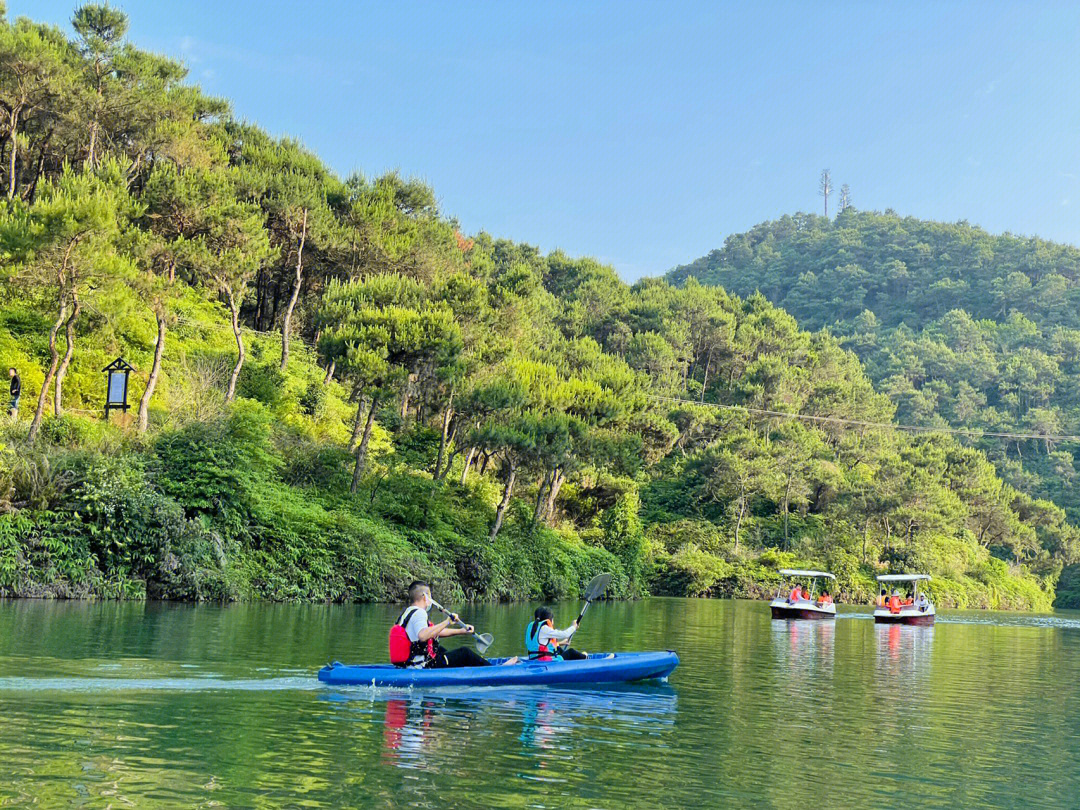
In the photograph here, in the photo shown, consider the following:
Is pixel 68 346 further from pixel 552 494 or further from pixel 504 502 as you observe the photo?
pixel 552 494

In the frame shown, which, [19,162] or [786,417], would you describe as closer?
[19,162]

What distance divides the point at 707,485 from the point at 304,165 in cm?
3144

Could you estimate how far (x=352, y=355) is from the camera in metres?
39.4

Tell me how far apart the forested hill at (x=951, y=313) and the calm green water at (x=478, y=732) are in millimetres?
85319

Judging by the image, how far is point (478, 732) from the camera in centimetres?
1302

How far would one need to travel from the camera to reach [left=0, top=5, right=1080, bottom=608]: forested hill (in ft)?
100

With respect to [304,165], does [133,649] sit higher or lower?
lower

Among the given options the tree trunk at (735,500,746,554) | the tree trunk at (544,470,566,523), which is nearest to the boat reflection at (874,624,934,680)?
the tree trunk at (544,470,566,523)

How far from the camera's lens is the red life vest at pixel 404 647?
1617cm

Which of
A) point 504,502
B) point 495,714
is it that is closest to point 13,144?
point 504,502

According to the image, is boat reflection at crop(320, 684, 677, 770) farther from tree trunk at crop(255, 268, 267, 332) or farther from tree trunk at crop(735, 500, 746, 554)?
tree trunk at crop(735, 500, 746, 554)

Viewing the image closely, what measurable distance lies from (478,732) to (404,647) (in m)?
3.41

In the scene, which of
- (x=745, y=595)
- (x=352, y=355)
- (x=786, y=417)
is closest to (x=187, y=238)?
(x=352, y=355)

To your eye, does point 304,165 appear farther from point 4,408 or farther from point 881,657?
point 881,657
